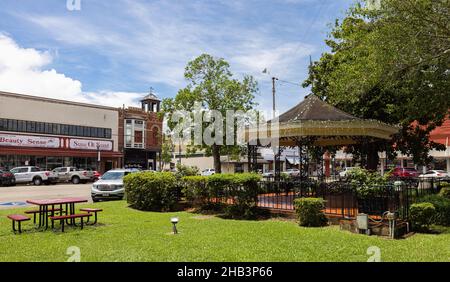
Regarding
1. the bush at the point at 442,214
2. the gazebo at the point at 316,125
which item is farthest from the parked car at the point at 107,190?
the bush at the point at 442,214

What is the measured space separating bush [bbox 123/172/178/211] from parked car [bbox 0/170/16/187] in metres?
20.9

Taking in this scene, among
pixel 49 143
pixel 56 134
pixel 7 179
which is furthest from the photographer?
pixel 56 134

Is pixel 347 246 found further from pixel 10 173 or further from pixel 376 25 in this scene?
pixel 10 173

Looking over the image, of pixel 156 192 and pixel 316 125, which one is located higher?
pixel 316 125

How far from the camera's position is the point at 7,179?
3069 cm

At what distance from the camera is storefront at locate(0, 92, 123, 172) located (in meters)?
39.4

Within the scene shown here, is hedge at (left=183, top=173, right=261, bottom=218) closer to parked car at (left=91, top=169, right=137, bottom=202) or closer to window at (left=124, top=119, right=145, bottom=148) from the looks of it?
parked car at (left=91, top=169, right=137, bottom=202)

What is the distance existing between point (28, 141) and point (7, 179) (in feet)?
35.5

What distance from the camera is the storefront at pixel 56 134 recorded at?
1551 inches

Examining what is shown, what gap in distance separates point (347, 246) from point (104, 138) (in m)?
44.5

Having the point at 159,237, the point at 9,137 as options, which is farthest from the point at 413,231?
the point at 9,137

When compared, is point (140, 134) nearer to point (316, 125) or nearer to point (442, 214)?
point (316, 125)

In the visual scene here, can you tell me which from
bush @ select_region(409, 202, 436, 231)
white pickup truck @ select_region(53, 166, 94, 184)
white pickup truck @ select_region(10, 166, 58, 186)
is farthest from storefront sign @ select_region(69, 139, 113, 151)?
bush @ select_region(409, 202, 436, 231)

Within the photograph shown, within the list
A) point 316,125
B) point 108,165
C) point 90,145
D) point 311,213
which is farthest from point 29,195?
point 108,165
